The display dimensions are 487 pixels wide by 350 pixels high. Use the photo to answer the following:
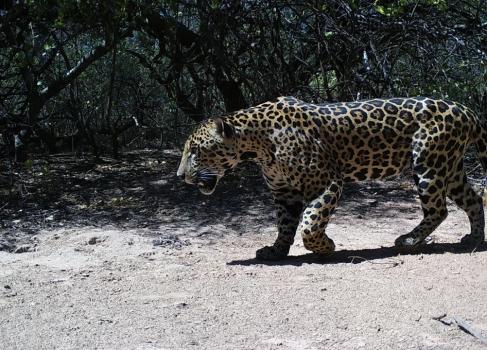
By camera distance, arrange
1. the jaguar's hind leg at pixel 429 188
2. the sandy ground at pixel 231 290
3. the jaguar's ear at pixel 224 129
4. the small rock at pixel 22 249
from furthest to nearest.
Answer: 1. the small rock at pixel 22 249
2. the jaguar's hind leg at pixel 429 188
3. the jaguar's ear at pixel 224 129
4. the sandy ground at pixel 231 290

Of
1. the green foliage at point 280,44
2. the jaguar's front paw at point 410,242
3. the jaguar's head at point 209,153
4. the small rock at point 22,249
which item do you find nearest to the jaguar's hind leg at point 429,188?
the jaguar's front paw at point 410,242

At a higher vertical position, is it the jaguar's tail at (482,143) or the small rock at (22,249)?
the jaguar's tail at (482,143)

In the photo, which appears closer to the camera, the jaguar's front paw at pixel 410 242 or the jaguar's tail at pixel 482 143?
the jaguar's front paw at pixel 410 242

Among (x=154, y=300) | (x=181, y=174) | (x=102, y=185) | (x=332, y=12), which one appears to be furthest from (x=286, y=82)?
(x=154, y=300)

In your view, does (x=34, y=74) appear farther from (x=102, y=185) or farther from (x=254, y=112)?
(x=254, y=112)

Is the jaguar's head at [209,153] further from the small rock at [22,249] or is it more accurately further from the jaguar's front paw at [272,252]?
the small rock at [22,249]

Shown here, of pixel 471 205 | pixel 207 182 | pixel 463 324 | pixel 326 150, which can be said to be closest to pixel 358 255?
pixel 326 150

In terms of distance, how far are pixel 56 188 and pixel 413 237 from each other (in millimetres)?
5065

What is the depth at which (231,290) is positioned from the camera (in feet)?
18.8

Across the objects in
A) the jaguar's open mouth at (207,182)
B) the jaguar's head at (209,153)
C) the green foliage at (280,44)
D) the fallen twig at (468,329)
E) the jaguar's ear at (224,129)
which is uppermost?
the green foliage at (280,44)

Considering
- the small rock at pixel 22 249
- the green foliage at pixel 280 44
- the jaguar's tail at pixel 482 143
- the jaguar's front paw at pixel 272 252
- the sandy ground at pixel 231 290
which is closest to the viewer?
the sandy ground at pixel 231 290

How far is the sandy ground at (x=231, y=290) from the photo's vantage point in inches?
191

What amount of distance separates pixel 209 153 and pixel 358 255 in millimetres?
1561

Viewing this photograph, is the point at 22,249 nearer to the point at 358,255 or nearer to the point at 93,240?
the point at 93,240
